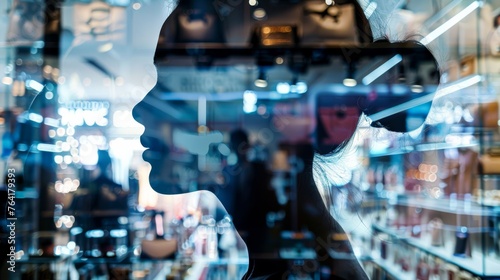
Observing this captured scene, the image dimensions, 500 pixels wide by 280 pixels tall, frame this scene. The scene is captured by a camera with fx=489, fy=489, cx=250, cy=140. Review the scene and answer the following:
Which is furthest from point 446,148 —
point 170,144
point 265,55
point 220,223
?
point 170,144

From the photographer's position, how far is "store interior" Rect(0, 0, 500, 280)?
7.47 ft

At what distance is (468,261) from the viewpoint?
7.55ft

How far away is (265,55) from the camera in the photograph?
2299 mm

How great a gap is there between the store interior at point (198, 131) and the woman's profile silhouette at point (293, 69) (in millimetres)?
10

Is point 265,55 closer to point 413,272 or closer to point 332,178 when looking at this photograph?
point 332,178

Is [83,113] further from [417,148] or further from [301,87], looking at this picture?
[417,148]

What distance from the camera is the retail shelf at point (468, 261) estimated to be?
220 centimetres

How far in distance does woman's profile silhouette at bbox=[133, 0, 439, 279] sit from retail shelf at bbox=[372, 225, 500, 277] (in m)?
0.55

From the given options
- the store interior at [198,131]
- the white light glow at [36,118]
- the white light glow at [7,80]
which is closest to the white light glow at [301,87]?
the store interior at [198,131]

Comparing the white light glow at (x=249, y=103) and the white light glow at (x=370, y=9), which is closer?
the white light glow at (x=370, y=9)

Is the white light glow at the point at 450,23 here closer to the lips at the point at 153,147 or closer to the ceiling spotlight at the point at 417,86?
the ceiling spotlight at the point at 417,86

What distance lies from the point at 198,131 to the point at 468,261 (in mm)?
1422

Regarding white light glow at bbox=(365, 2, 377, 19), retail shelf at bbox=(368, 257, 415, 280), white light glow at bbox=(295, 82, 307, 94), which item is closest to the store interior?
white light glow at bbox=(295, 82, 307, 94)

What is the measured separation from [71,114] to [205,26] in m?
0.76
